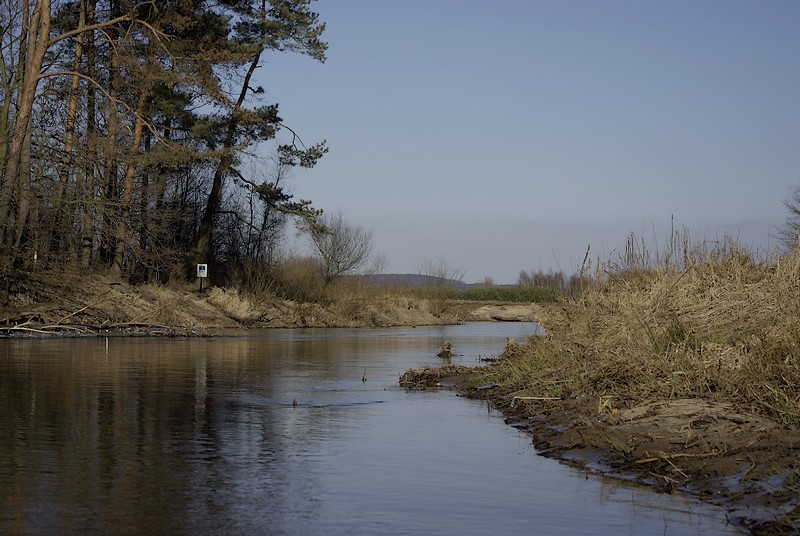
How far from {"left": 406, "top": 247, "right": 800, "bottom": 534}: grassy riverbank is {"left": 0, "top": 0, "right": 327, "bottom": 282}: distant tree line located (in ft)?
72.5

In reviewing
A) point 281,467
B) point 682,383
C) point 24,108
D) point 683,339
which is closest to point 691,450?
point 682,383

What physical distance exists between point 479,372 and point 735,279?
595 cm

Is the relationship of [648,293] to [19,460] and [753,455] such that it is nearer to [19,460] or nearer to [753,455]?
[753,455]

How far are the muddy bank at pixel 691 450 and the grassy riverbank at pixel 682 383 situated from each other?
17 millimetres

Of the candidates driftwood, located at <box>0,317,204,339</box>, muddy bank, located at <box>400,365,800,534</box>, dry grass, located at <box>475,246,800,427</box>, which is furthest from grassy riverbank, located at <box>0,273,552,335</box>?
muddy bank, located at <box>400,365,800,534</box>

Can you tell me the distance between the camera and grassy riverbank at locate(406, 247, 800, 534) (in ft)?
29.1

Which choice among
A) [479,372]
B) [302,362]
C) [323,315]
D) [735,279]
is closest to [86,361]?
[302,362]

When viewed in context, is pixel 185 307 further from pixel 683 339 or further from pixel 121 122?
pixel 683 339

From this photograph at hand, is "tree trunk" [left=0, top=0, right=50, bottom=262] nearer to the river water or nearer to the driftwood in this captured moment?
the driftwood

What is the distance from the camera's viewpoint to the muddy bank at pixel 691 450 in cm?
786

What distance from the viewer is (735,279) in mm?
14570

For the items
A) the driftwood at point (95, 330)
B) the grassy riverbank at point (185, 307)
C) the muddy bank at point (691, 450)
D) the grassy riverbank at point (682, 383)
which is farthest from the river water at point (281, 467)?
the driftwood at point (95, 330)

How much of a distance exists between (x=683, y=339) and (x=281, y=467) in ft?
20.1

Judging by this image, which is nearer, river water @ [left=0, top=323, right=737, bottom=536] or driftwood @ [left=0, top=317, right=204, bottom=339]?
river water @ [left=0, top=323, right=737, bottom=536]
